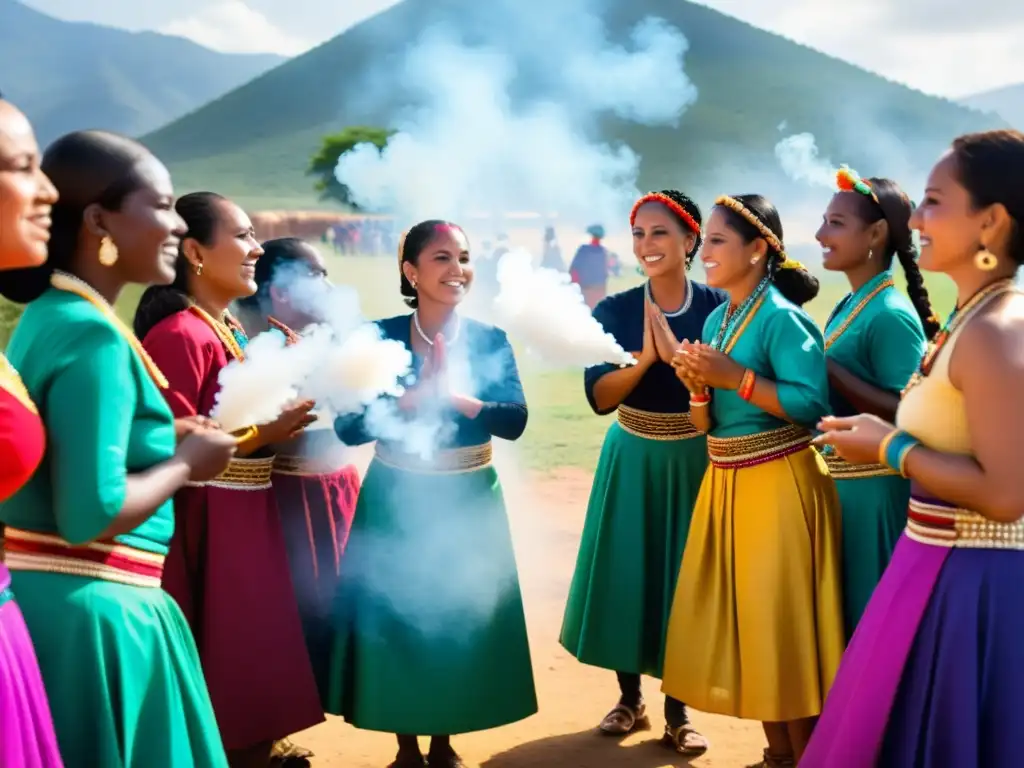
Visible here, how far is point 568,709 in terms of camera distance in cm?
589

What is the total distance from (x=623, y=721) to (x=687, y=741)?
388 mm

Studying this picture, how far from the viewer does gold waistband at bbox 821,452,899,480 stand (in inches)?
187

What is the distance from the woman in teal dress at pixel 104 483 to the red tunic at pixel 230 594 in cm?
114

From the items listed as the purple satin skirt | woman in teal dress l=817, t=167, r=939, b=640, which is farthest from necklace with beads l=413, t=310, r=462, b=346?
the purple satin skirt

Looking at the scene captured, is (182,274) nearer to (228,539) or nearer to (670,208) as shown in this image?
(228,539)

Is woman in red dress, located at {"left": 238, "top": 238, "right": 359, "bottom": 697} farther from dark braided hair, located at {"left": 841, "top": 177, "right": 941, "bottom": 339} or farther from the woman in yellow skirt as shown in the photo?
dark braided hair, located at {"left": 841, "top": 177, "right": 941, "bottom": 339}

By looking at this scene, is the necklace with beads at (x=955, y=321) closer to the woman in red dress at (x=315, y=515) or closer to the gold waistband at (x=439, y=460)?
the gold waistband at (x=439, y=460)

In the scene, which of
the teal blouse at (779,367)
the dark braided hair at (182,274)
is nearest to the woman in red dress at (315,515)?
the dark braided hair at (182,274)

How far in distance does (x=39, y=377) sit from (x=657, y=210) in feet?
10.9

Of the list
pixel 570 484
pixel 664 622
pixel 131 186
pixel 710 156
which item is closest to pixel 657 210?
pixel 664 622

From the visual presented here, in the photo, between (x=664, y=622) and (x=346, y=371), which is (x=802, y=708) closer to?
(x=664, y=622)

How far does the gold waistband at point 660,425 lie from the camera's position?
5.28 meters

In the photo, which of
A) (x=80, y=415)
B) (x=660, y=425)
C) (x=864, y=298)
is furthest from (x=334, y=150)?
(x=80, y=415)

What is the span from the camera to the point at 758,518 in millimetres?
4523
